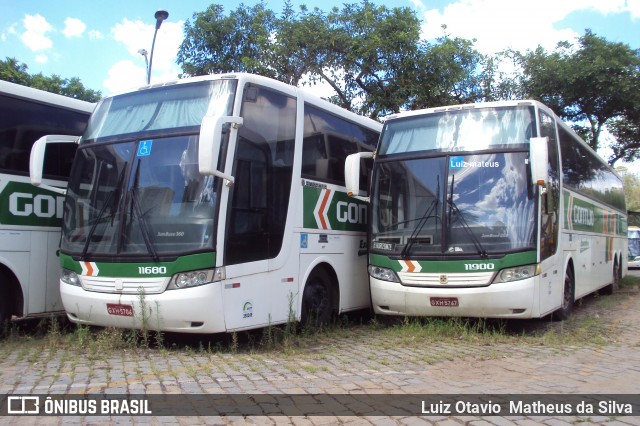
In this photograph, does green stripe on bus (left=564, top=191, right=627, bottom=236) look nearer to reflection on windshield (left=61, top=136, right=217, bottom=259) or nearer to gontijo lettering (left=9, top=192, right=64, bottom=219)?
reflection on windshield (left=61, top=136, right=217, bottom=259)

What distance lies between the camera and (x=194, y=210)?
628 cm

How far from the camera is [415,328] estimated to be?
26.3 ft

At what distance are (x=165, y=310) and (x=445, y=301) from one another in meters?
3.76

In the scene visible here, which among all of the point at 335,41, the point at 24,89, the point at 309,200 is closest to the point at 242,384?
the point at 309,200

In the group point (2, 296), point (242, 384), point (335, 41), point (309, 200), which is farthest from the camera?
point (335, 41)

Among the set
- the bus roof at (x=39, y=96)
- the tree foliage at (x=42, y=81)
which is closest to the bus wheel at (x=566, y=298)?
the bus roof at (x=39, y=96)

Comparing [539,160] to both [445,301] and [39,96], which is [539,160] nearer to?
[445,301]

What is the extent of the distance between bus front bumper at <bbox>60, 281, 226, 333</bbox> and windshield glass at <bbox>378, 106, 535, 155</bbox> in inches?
154

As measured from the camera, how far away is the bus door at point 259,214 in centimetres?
641

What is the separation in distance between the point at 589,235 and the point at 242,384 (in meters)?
8.93

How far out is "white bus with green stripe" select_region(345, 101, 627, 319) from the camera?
24.7 feet

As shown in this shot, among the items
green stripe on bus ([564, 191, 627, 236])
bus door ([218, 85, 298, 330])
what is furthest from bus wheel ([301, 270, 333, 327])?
green stripe on bus ([564, 191, 627, 236])

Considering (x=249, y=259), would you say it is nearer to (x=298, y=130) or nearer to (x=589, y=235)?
(x=298, y=130)

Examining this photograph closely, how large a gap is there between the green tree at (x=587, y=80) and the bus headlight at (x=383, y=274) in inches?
461
